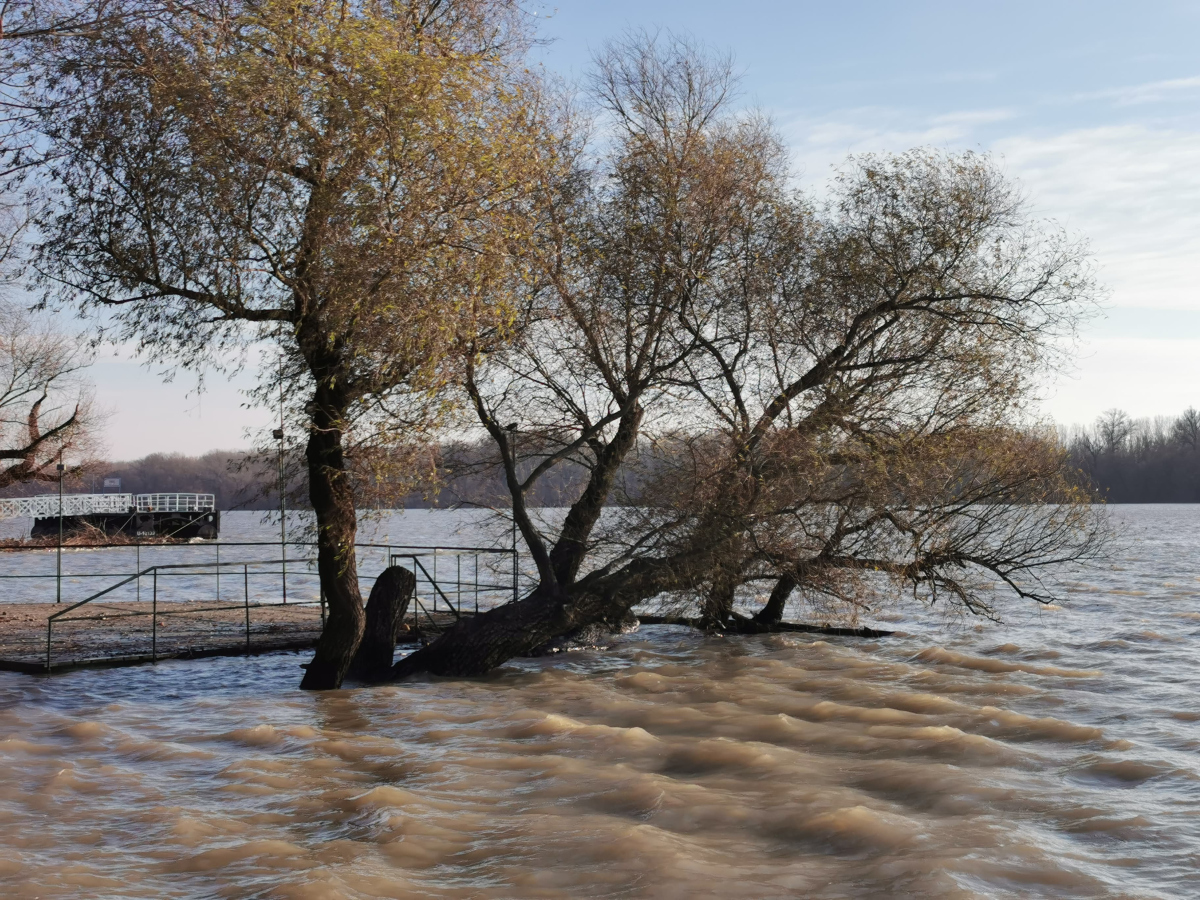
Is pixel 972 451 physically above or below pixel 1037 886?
above

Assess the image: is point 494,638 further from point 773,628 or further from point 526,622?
point 773,628

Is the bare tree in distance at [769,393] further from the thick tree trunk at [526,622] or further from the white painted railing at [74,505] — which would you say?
the white painted railing at [74,505]

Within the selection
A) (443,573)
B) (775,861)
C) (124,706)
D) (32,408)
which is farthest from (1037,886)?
(32,408)

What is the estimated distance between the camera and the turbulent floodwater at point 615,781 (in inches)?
336

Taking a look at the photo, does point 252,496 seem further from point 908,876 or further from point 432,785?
point 908,876

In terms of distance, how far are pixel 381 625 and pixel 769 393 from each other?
7.13 m

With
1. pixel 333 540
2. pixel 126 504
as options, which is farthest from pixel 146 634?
pixel 126 504

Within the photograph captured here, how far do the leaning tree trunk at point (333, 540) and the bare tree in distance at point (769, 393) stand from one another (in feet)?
5.99

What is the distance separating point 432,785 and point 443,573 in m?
28.1

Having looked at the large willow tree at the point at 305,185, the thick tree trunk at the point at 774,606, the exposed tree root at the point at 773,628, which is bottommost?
the exposed tree root at the point at 773,628

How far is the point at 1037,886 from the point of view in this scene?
8406 millimetres

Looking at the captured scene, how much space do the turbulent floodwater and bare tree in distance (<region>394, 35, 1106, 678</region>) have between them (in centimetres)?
180

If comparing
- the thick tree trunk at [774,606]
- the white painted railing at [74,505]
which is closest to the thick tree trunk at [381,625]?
the thick tree trunk at [774,606]

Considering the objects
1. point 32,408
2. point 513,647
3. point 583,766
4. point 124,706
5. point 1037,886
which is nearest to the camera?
point 1037,886
